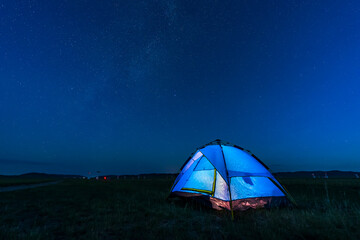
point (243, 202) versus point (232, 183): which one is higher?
point (232, 183)

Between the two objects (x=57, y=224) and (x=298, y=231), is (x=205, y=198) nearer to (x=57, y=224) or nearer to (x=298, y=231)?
(x=298, y=231)

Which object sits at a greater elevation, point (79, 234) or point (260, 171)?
point (260, 171)

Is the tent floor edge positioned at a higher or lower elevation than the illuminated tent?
lower

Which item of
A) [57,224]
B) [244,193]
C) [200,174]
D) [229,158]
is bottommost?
[57,224]

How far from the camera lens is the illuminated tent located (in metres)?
6.18

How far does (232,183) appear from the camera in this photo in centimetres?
644

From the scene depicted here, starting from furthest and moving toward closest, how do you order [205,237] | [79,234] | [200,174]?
[200,174] → [79,234] → [205,237]

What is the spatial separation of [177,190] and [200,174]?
148cm

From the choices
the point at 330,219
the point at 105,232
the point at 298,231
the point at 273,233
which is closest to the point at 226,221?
the point at 273,233

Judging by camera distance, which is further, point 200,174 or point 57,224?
point 200,174

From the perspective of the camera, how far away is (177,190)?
26.5 feet

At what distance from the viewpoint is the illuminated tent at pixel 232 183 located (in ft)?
20.3

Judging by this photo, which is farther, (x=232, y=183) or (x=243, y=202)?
(x=232, y=183)

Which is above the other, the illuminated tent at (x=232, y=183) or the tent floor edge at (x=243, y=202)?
the illuminated tent at (x=232, y=183)
